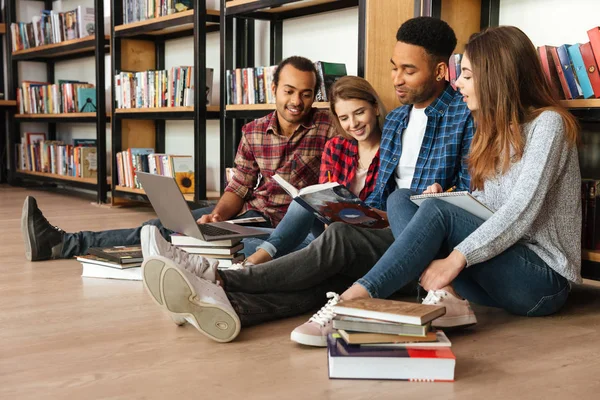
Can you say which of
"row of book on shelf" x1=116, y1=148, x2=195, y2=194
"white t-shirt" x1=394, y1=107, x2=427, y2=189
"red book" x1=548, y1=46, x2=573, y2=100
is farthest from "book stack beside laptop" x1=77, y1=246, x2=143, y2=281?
"red book" x1=548, y1=46, x2=573, y2=100

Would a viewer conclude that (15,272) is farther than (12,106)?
No

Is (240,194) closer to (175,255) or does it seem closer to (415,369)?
(175,255)

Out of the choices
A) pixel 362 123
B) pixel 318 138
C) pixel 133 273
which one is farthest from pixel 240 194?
pixel 362 123

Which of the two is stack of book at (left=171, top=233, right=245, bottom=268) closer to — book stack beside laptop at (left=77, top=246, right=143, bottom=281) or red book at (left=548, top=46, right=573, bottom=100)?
book stack beside laptop at (left=77, top=246, right=143, bottom=281)

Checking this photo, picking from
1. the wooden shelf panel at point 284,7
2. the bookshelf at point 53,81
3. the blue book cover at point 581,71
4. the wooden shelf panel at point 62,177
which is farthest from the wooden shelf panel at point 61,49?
the blue book cover at point 581,71

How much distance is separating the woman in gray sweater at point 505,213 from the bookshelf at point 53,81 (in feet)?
11.5

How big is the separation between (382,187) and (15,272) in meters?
1.39

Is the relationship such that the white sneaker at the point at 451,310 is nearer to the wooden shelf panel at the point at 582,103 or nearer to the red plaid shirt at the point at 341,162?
the red plaid shirt at the point at 341,162

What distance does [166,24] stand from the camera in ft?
13.7

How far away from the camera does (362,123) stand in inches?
92.8

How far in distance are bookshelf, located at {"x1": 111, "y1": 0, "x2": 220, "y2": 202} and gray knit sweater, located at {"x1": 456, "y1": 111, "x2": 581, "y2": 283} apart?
2.34 meters

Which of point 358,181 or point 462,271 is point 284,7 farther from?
point 462,271

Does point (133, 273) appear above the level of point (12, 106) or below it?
below

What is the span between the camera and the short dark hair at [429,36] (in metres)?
2.32
